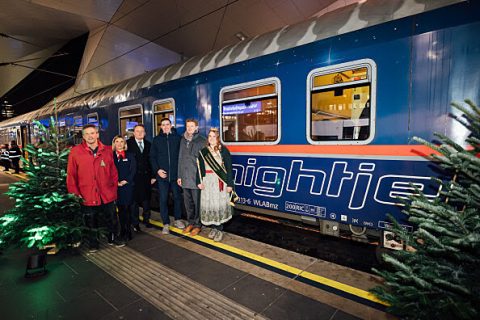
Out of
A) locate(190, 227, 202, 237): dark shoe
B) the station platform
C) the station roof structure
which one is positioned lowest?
the station platform

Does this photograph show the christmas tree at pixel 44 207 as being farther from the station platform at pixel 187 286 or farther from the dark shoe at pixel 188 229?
the dark shoe at pixel 188 229

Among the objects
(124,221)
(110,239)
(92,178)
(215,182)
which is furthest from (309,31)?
(110,239)

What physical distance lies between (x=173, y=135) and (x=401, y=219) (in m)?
3.82

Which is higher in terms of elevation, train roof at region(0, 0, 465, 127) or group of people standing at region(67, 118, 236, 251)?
train roof at region(0, 0, 465, 127)

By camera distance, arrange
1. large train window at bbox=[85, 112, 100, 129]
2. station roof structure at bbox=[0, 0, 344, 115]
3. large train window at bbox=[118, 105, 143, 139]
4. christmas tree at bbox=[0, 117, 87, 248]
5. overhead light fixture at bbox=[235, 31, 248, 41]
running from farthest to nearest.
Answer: overhead light fixture at bbox=[235, 31, 248, 41] < station roof structure at bbox=[0, 0, 344, 115] < large train window at bbox=[85, 112, 100, 129] < large train window at bbox=[118, 105, 143, 139] < christmas tree at bbox=[0, 117, 87, 248]

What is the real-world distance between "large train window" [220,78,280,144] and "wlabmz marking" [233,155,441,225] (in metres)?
0.41

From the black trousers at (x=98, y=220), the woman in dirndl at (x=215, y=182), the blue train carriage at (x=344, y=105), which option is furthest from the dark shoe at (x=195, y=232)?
the black trousers at (x=98, y=220)

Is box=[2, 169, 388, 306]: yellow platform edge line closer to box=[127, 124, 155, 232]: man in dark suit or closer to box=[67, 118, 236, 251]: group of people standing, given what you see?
box=[67, 118, 236, 251]: group of people standing

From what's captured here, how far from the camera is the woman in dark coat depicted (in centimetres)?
446

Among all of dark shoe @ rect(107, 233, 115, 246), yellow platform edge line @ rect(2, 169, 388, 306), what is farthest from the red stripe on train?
dark shoe @ rect(107, 233, 115, 246)

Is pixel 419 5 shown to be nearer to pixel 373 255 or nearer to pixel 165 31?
pixel 373 255

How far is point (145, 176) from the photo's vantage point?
504 centimetres

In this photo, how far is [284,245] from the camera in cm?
464

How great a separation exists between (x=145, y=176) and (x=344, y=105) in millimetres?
3704
